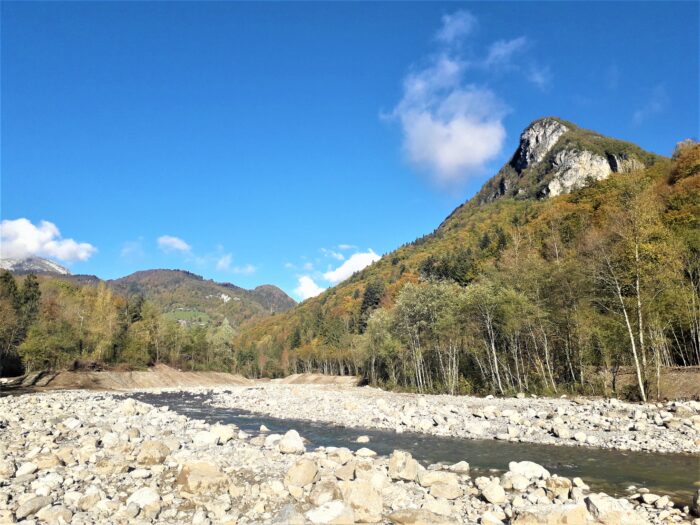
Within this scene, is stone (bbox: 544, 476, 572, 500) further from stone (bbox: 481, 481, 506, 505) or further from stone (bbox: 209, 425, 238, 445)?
stone (bbox: 209, 425, 238, 445)

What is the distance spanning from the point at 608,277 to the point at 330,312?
151m

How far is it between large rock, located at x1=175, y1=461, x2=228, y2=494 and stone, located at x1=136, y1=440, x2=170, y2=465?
2.64 meters

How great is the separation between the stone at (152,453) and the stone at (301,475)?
4.91 m

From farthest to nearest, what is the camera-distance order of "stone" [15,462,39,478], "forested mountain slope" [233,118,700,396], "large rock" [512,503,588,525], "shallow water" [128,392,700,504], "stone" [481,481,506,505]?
"forested mountain slope" [233,118,700,396] < "shallow water" [128,392,700,504] < "stone" [15,462,39,478] < "stone" [481,481,506,505] < "large rock" [512,503,588,525]

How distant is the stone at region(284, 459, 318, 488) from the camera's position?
10578 mm

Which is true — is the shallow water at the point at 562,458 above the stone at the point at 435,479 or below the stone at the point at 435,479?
below

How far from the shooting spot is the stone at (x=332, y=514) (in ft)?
27.7

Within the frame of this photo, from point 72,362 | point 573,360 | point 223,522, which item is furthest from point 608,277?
point 72,362

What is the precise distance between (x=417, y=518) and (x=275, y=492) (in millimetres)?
3644

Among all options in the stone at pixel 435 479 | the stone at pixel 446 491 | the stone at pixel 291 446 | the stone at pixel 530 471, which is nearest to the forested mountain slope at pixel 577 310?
the stone at pixel 530 471

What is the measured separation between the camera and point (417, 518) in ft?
28.3

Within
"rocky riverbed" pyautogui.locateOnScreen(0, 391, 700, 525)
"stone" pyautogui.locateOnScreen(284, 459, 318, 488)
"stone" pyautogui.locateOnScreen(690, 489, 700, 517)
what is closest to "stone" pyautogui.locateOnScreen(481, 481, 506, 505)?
"rocky riverbed" pyautogui.locateOnScreen(0, 391, 700, 525)

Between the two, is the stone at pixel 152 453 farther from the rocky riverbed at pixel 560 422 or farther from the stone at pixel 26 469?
the rocky riverbed at pixel 560 422

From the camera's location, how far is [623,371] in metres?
30.7
